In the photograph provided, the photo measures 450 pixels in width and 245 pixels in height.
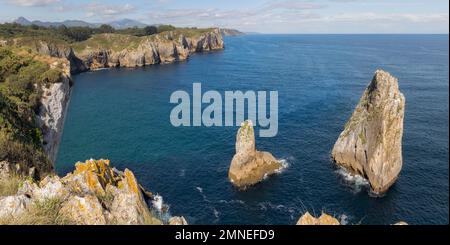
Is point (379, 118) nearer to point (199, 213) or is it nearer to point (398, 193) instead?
point (398, 193)

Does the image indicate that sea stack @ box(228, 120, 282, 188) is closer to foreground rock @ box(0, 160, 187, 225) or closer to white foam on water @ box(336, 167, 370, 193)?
white foam on water @ box(336, 167, 370, 193)

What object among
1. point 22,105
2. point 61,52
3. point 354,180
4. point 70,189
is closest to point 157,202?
point 22,105

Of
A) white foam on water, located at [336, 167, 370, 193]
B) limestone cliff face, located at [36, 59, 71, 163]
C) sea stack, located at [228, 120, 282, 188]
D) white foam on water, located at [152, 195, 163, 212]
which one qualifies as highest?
limestone cliff face, located at [36, 59, 71, 163]

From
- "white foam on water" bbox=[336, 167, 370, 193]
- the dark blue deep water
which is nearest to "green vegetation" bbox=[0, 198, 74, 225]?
the dark blue deep water

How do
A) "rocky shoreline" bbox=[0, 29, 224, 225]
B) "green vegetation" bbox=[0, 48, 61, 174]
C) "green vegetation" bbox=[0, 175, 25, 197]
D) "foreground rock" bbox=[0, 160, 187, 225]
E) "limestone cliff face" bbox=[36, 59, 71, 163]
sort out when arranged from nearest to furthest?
"foreground rock" bbox=[0, 160, 187, 225] < "rocky shoreline" bbox=[0, 29, 224, 225] < "green vegetation" bbox=[0, 175, 25, 197] < "green vegetation" bbox=[0, 48, 61, 174] < "limestone cliff face" bbox=[36, 59, 71, 163]

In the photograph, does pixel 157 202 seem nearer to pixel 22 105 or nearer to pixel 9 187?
pixel 22 105
